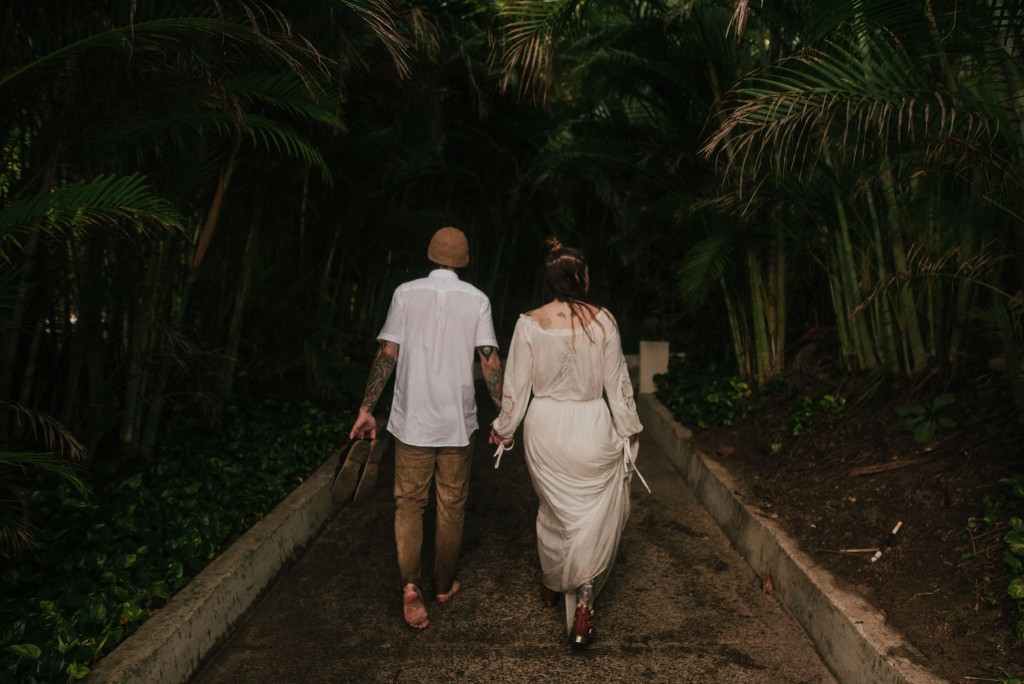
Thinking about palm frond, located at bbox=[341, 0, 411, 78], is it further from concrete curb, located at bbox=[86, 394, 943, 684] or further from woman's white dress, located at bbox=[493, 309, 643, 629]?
concrete curb, located at bbox=[86, 394, 943, 684]

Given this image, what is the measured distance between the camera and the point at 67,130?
4293mm

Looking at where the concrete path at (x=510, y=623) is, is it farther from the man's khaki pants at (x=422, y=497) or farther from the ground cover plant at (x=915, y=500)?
the ground cover plant at (x=915, y=500)

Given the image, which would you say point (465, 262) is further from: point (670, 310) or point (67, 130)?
point (670, 310)

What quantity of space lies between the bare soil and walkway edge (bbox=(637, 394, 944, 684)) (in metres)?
0.09

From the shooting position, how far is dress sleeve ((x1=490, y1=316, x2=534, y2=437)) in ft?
14.0

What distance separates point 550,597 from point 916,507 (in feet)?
6.63

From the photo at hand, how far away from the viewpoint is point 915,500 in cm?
477

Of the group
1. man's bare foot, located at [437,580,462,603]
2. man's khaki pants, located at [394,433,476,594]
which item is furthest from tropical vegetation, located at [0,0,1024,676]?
man's bare foot, located at [437,580,462,603]

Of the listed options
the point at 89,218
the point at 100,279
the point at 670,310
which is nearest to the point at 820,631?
the point at 89,218

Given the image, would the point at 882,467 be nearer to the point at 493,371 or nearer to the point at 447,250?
the point at 493,371

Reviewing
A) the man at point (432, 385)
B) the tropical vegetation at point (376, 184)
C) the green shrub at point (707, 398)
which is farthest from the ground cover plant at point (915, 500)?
the man at point (432, 385)

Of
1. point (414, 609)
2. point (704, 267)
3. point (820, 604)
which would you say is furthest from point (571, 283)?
point (704, 267)

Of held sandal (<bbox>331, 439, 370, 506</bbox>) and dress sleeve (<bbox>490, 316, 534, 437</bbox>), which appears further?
held sandal (<bbox>331, 439, 370, 506</bbox>)

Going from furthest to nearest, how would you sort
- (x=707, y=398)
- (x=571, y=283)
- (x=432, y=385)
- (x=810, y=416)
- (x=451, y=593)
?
(x=707, y=398) < (x=810, y=416) < (x=451, y=593) < (x=432, y=385) < (x=571, y=283)
